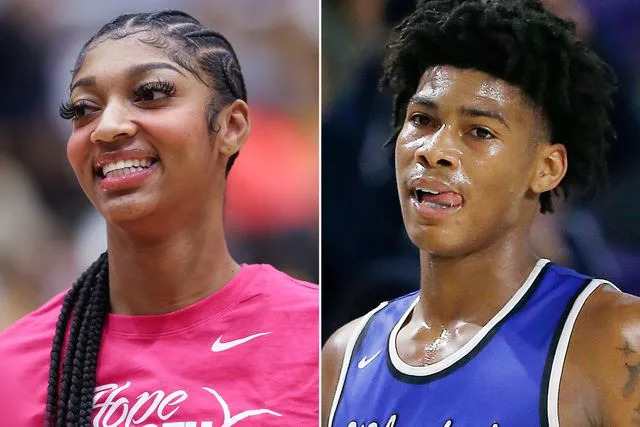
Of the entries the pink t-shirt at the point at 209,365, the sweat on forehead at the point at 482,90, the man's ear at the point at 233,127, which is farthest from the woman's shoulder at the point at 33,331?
the sweat on forehead at the point at 482,90

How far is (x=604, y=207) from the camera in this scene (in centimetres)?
109

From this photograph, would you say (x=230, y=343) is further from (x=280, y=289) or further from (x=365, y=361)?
(x=365, y=361)

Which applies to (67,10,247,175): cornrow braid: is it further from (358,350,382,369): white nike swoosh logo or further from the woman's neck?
(358,350,382,369): white nike swoosh logo

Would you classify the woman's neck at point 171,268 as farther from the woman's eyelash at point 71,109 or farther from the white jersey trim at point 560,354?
the white jersey trim at point 560,354

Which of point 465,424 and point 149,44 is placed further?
point 149,44

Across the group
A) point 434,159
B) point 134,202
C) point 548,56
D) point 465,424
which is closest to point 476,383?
point 465,424

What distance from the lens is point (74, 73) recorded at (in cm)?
143

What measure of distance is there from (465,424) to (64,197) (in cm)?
74

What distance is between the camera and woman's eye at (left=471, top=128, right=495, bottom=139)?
3.62 ft

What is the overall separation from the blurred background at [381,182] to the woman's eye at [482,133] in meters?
0.12

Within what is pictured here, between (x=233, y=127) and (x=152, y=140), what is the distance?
0.12 metres

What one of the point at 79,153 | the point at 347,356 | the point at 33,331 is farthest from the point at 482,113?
the point at 33,331

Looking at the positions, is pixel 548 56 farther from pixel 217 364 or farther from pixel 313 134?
pixel 217 364

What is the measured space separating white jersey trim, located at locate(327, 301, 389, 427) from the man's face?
15 centimetres
